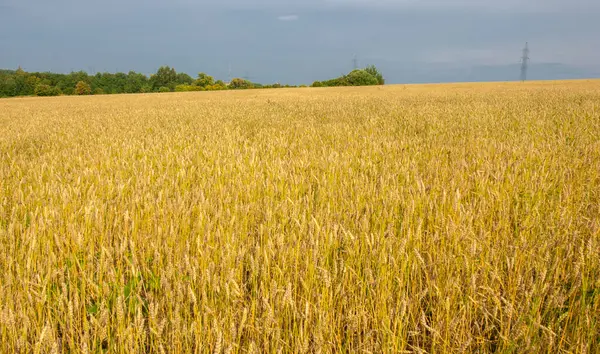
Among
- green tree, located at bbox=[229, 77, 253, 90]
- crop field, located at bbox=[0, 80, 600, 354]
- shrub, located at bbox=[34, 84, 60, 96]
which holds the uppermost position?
green tree, located at bbox=[229, 77, 253, 90]

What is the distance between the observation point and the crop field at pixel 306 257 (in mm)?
1604

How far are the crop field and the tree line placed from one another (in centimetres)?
6240

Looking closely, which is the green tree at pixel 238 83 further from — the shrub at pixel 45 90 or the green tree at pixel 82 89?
the shrub at pixel 45 90

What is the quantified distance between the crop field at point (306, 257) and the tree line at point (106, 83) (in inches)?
2457

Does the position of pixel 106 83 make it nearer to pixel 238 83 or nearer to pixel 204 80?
pixel 204 80

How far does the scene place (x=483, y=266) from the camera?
2.10 metres

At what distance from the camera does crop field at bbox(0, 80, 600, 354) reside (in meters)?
1.60

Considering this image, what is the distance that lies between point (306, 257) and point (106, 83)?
92498mm

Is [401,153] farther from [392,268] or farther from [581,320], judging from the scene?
[581,320]

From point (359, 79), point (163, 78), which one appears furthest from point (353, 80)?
point (163, 78)

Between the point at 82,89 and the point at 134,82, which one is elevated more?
the point at 134,82

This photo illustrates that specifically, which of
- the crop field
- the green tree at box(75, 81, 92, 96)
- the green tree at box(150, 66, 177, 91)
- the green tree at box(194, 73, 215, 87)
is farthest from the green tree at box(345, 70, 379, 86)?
the crop field

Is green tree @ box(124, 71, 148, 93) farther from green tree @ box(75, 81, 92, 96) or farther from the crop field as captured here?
the crop field

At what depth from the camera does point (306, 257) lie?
2.05m
